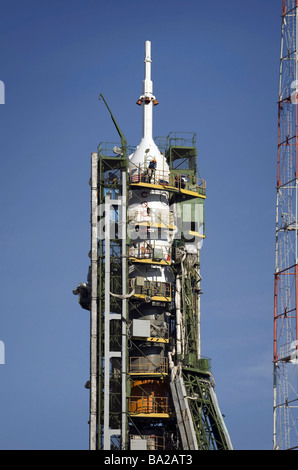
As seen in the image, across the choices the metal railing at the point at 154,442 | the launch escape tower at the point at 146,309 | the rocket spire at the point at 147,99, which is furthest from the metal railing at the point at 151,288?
the rocket spire at the point at 147,99

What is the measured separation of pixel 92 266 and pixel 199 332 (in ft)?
56.5

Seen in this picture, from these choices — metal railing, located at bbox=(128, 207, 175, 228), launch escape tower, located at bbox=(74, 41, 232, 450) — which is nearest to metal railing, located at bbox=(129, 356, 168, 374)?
launch escape tower, located at bbox=(74, 41, 232, 450)

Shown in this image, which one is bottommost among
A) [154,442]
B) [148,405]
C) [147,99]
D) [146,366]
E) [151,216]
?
[154,442]

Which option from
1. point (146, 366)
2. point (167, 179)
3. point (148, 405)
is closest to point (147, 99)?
point (167, 179)

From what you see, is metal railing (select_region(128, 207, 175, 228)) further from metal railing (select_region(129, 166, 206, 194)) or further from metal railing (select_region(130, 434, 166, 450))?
metal railing (select_region(130, 434, 166, 450))

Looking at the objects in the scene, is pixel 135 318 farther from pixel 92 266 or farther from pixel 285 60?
→ pixel 285 60

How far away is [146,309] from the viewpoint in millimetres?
188500

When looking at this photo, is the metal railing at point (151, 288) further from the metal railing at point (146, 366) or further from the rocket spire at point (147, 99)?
the rocket spire at point (147, 99)

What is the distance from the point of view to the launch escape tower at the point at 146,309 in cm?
18238

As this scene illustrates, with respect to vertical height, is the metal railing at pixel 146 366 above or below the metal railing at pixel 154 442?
above

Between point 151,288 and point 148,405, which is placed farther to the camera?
point 151,288

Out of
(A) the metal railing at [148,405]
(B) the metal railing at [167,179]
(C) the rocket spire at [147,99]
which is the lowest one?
(A) the metal railing at [148,405]

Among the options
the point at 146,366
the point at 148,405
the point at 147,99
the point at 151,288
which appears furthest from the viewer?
the point at 147,99

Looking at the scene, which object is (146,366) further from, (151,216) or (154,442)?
(151,216)
